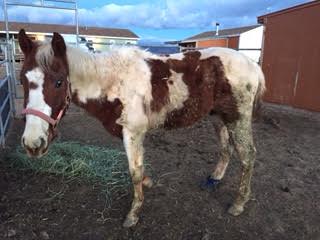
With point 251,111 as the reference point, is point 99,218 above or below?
below

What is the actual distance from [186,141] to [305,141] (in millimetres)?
2046

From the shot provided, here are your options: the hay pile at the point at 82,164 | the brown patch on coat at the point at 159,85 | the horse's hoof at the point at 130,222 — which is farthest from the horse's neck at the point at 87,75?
the hay pile at the point at 82,164

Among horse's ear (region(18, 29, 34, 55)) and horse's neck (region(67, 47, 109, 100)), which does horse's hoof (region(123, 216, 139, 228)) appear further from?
horse's ear (region(18, 29, 34, 55))

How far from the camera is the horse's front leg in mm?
2619

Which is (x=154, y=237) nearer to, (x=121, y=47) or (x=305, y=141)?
(x=121, y=47)

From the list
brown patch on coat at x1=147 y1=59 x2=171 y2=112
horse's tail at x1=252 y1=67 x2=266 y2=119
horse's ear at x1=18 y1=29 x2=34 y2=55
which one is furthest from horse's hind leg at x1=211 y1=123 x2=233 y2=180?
horse's ear at x1=18 y1=29 x2=34 y2=55

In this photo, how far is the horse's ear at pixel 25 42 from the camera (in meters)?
2.17

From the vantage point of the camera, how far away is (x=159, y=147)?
15.5 feet

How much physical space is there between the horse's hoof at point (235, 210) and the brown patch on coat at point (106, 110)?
4.31 ft

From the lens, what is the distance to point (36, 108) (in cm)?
212

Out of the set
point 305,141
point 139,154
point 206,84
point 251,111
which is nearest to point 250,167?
point 251,111

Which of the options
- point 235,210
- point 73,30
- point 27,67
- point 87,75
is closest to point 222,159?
point 235,210

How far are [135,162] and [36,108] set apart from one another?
0.97 m

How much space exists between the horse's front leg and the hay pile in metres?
0.59
